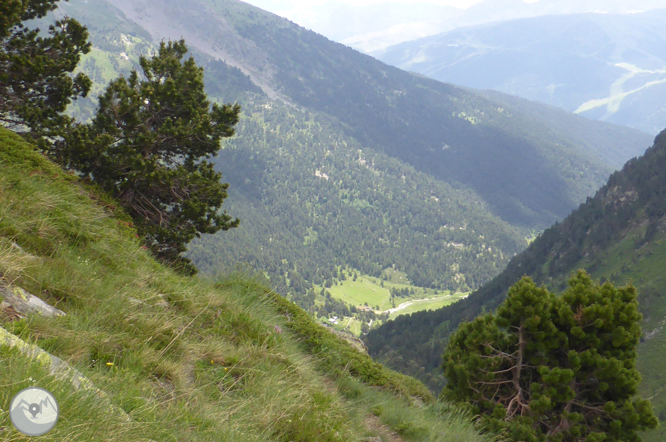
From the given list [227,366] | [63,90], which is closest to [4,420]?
[227,366]

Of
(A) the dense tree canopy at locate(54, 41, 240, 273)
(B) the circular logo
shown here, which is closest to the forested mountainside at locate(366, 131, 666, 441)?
(A) the dense tree canopy at locate(54, 41, 240, 273)

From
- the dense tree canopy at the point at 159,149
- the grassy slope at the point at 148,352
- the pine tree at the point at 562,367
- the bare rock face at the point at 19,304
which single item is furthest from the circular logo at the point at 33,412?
the pine tree at the point at 562,367

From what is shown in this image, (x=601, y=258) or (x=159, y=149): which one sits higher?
(x=601, y=258)

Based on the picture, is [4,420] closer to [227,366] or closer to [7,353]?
[7,353]

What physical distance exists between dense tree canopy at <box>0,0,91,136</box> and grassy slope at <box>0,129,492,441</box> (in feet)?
30.6

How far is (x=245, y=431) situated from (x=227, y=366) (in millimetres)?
2093

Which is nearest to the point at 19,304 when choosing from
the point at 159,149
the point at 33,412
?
the point at 33,412

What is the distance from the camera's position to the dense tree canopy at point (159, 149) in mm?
18281

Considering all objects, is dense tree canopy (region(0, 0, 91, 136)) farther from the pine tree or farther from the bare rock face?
the pine tree

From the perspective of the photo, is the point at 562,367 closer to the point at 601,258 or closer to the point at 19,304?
the point at 19,304

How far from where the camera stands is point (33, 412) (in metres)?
2.81

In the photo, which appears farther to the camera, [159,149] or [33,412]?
[159,149]

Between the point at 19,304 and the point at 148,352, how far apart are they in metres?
1.76

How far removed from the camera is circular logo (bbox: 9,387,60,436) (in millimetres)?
2708
